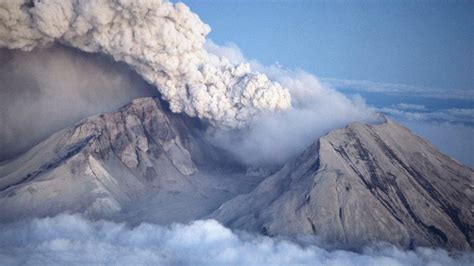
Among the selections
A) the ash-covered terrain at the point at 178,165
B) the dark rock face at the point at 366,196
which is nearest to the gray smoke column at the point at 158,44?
the ash-covered terrain at the point at 178,165

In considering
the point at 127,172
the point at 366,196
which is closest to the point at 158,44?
the point at 127,172

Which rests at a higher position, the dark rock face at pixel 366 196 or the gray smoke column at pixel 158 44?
the gray smoke column at pixel 158 44

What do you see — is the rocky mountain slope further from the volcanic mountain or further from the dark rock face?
the dark rock face

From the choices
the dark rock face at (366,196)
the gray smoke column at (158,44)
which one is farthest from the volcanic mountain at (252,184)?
Result: the gray smoke column at (158,44)

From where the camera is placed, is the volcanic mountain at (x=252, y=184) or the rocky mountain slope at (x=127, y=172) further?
the rocky mountain slope at (x=127, y=172)

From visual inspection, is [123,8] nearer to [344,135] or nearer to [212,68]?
[212,68]

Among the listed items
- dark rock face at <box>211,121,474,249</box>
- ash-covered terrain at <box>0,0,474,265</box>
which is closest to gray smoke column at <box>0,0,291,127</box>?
ash-covered terrain at <box>0,0,474,265</box>

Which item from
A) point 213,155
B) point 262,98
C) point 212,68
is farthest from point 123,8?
point 213,155

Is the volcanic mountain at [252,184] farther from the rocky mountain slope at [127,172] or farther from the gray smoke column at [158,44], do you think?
the gray smoke column at [158,44]
